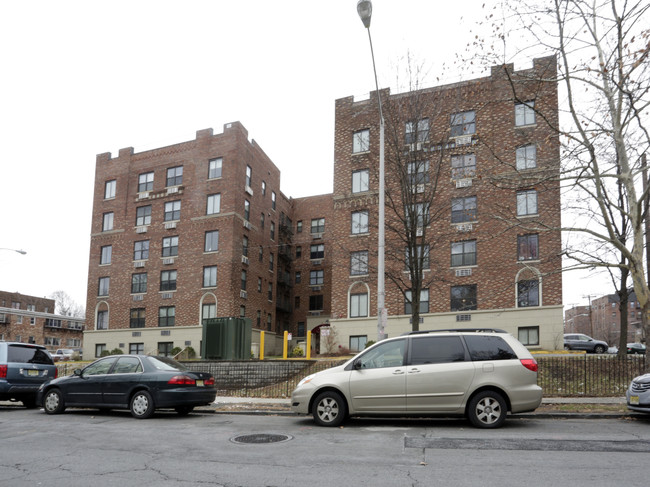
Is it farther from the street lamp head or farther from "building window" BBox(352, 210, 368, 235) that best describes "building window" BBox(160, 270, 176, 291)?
the street lamp head

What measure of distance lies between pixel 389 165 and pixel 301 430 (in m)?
13.6

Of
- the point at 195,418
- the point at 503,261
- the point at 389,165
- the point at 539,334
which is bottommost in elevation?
the point at 195,418

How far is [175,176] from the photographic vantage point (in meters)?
41.0

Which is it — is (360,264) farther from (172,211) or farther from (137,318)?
(137,318)

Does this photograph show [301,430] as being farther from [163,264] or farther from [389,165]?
[163,264]

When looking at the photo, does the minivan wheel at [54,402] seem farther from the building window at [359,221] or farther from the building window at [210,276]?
the building window at [210,276]

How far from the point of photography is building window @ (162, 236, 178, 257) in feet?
131

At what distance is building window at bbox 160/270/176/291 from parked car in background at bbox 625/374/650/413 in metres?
33.1

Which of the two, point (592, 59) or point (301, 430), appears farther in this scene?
point (592, 59)

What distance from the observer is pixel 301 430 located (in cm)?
957

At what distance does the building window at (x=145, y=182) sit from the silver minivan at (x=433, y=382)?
34.8m

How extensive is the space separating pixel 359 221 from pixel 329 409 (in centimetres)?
2418

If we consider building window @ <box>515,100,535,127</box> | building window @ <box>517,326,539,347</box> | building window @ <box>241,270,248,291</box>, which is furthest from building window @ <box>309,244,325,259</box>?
building window @ <box>517,326,539,347</box>

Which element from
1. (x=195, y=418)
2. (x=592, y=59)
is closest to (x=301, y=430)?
(x=195, y=418)
